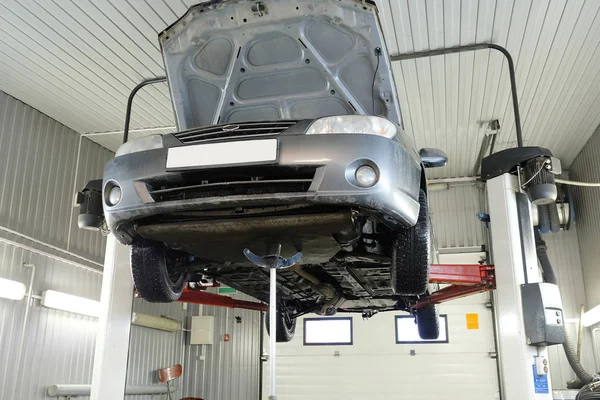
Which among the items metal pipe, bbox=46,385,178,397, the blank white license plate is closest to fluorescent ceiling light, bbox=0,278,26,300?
metal pipe, bbox=46,385,178,397

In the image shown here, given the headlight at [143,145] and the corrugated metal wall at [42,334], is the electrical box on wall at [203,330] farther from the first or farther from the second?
the headlight at [143,145]

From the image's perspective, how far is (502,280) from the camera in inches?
144

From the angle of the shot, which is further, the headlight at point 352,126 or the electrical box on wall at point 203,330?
the electrical box on wall at point 203,330

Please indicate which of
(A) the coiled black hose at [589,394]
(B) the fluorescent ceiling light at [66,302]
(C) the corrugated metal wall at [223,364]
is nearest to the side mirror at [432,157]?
(A) the coiled black hose at [589,394]

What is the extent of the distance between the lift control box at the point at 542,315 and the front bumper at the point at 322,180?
1.46 m

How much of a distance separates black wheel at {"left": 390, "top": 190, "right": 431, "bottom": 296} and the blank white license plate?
827 millimetres

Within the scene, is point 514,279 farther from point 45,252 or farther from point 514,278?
point 45,252

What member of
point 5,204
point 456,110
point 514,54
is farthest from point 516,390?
point 5,204

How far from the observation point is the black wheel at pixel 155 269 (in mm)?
3072

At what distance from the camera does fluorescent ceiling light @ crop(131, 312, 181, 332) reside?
26.1 feet

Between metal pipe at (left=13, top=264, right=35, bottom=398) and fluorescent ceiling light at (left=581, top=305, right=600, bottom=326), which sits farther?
fluorescent ceiling light at (left=581, top=305, right=600, bottom=326)

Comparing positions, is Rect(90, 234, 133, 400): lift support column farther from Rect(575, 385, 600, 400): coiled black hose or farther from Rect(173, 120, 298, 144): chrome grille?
Rect(575, 385, 600, 400): coiled black hose

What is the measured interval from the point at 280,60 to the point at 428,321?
3.51 m

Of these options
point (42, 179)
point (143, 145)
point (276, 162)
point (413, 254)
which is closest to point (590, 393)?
point (413, 254)
